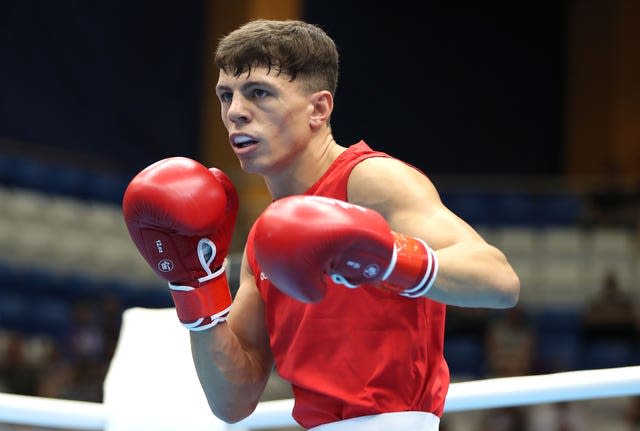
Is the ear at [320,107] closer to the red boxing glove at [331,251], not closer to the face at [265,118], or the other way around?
the face at [265,118]

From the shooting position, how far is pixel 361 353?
5.66 ft

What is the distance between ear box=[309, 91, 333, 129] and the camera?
5.98 ft

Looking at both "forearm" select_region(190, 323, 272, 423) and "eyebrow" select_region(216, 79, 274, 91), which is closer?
"eyebrow" select_region(216, 79, 274, 91)

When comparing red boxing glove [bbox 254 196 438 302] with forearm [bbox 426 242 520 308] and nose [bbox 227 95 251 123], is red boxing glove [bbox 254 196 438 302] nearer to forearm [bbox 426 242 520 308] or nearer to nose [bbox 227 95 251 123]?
forearm [bbox 426 242 520 308]

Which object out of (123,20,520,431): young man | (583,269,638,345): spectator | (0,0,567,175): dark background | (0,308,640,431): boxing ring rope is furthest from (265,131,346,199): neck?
(0,0,567,175): dark background

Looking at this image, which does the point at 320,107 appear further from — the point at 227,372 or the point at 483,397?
the point at 483,397

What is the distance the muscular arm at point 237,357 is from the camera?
188 centimetres

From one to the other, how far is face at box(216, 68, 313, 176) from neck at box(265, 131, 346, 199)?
5cm

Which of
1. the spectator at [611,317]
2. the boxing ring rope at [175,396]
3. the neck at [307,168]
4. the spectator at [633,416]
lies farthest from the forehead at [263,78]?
the spectator at [611,317]

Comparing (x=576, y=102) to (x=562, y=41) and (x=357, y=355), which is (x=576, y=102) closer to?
(x=562, y=41)

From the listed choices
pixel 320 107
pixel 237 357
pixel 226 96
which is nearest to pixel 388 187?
pixel 320 107

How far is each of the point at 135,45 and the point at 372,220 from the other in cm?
800

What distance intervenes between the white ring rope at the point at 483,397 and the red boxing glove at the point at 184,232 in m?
0.36

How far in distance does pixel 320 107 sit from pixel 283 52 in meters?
0.13
